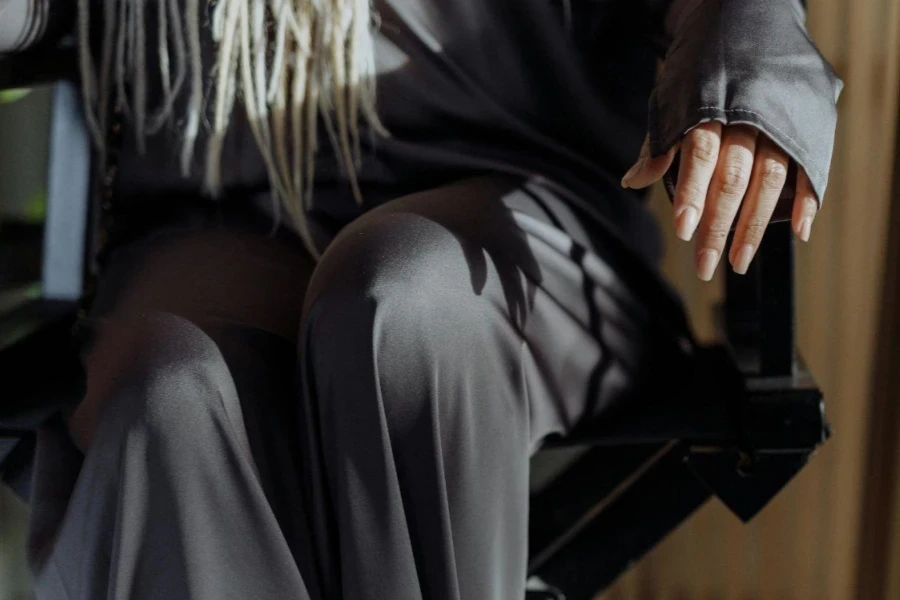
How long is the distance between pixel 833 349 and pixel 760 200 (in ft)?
1.92

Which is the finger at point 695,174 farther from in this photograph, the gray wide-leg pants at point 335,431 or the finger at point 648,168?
the gray wide-leg pants at point 335,431

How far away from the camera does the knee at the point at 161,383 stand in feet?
1.67

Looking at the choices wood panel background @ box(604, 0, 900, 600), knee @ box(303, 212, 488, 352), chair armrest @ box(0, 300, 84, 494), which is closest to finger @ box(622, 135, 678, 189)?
knee @ box(303, 212, 488, 352)

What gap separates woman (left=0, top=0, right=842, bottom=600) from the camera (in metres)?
0.52

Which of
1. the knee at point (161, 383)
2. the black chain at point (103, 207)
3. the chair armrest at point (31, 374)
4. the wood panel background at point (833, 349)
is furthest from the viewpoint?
the wood panel background at point (833, 349)

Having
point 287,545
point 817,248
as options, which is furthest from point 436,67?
point 817,248

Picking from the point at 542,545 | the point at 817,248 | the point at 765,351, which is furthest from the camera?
the point at 817,248

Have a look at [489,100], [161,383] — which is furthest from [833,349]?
[161,383]

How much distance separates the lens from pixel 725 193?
1.70ft

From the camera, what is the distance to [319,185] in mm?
744

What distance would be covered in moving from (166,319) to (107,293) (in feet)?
0.54

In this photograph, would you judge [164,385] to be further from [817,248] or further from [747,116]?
[817,248]

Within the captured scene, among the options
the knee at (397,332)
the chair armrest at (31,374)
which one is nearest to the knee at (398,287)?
the knee at (397,332)

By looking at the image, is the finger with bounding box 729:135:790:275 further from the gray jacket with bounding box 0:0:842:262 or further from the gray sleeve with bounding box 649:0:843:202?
the gray jacket with bounding box 0:0:842:262
